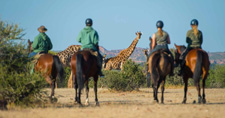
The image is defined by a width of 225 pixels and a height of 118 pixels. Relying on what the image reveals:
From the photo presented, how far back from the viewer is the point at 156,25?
14375mm

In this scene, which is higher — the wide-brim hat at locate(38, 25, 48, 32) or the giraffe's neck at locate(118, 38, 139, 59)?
the giraffe's neck at locate(118, 38, 139, 59)

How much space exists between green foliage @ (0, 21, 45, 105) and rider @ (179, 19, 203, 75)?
202 inches

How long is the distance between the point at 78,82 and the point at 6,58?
2.26m

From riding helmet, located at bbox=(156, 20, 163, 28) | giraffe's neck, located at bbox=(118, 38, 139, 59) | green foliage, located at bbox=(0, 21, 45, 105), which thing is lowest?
green foliage, located at bbox=(0, 21, 45, 105)

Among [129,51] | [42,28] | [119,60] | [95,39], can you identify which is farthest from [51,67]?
Result: [129,51]

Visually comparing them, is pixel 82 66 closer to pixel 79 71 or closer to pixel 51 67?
pixel 79 71

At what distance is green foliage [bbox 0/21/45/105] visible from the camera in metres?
11.8

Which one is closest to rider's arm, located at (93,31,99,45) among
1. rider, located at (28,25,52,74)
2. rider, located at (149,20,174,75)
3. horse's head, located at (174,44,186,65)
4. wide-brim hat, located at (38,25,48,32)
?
rider, located at (149,20,174,75)

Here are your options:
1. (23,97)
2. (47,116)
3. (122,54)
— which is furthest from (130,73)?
(47,116)

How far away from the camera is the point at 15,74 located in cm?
1184

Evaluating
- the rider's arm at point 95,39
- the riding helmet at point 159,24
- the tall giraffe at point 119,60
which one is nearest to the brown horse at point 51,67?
the rider's arm at point 95,39

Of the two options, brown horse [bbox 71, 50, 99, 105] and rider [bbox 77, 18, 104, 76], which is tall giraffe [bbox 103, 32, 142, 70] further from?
brown horse [bbox 71, 50, 99, 105]

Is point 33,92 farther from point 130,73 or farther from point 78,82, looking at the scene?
point 130,73

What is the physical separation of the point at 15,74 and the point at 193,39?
6.17 metres
